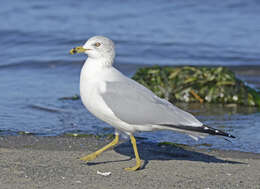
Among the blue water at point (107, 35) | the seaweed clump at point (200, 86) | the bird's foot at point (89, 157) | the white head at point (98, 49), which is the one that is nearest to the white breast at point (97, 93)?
the white head at point (98, 49)

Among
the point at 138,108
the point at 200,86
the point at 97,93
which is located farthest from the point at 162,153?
the point at 200,86

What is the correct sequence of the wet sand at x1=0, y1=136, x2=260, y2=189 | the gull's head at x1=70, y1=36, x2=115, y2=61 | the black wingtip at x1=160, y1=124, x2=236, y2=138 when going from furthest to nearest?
the gull's head at x1=70, y1=36, x2=115, y2=61 < the black wingtip at x1=160, y1=124, x2=236, y2=138 < the wet sand at x1=0, y1=136, x2=260, y2=189

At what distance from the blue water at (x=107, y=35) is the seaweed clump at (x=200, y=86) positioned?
1.59ft

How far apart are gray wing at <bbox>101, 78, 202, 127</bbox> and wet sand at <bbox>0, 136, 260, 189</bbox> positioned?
1.54 feet

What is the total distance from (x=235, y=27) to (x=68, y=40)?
4.57 meters

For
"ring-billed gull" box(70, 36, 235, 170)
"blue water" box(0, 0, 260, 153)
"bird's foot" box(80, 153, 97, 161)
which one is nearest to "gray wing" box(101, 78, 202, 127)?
"ring-billed gull" box(70, 36, 235, 170)

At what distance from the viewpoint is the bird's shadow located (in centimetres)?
559

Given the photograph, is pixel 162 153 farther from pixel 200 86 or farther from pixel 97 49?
pixel 200 86

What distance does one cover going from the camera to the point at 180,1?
17516 millimetres

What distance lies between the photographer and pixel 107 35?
1366 centimetres

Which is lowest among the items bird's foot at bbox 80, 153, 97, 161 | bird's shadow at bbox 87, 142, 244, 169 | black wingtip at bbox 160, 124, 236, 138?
bird's shadow at bbox 87, 142, 244, 169

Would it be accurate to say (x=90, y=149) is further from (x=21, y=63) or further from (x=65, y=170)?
(x=21, y=63)

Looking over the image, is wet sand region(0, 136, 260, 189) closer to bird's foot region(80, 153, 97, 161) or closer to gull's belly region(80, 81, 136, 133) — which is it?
bird's foot region(80, 153, 97, 161)

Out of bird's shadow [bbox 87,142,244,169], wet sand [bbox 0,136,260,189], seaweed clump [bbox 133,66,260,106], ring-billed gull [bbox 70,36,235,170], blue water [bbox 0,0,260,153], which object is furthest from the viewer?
seaweed clump [bbox 133,66,260,106]
